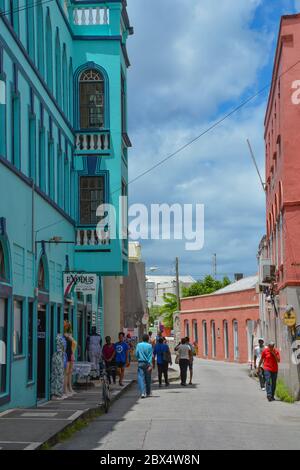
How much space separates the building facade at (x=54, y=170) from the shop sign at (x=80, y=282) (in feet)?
1.05

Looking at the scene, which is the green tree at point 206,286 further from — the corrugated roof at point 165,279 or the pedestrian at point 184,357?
the pedestrian at point 184,357

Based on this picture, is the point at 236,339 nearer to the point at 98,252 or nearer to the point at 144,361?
the point at 98,252

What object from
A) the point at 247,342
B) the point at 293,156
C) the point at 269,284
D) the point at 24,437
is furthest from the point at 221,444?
the point at 247,342

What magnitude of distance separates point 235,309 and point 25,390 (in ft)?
115

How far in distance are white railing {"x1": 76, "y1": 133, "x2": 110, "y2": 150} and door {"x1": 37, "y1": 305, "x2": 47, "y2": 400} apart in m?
7.33

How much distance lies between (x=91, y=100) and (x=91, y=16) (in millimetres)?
2841

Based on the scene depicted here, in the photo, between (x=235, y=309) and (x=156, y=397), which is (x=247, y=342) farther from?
(x=156, y=397)

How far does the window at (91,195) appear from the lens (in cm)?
2653

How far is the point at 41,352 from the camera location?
2061 cm

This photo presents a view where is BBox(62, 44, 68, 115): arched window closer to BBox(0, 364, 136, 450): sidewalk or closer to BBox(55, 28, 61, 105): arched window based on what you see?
BBox(55, 28, 61, 105): arched window

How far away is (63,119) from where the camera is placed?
24.1 m

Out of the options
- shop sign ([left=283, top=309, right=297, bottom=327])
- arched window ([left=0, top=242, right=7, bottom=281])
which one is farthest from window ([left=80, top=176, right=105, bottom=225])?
arched window ([left=0, top=242, right=7, bottom=281])

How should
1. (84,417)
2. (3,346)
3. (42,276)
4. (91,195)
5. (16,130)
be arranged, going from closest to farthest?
(84,417) < (3,346) < (16,130) < (42,276) < (91,195)

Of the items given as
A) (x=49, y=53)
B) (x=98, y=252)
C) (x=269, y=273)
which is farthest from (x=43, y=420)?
(x=269, y=273)
